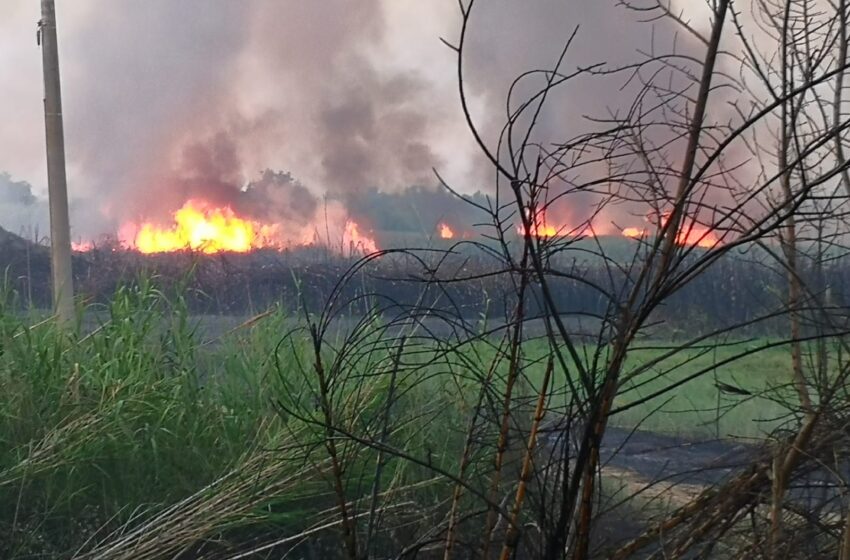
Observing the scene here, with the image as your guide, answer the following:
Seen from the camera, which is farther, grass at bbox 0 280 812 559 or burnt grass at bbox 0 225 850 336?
burnt grass at bbox 0 225 850 336

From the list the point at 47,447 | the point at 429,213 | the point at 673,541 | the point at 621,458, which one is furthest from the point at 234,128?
the point at 673,541

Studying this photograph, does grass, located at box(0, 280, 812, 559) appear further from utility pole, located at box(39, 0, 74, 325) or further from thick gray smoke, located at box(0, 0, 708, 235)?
thick gray smoke, located at box(0, 0, 708, 235)

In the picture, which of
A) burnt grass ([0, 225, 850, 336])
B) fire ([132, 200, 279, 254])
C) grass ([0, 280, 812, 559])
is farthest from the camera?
fire ([132, 200, 279, 254])

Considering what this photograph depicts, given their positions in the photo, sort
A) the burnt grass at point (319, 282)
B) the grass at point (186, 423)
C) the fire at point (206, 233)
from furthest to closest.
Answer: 1. the fire at point (206, 233)
2. the burnt grass at point (319, 282)
3. the grass at point (186, 423)

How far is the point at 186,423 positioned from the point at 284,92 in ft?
2.60

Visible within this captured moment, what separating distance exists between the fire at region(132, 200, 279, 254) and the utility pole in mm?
167

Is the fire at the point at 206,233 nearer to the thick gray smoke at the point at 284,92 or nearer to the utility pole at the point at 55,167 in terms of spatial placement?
the thick gray smoke at the point at 284,92

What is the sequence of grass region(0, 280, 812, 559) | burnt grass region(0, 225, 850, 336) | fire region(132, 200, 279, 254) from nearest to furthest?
grass region(0, 280, 812, 559), burnt grass region(0, 225, 850, 336), fire region(132, 200, 279, 254)

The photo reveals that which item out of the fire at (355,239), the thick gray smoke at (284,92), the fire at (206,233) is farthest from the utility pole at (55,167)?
the fire at (355,239)

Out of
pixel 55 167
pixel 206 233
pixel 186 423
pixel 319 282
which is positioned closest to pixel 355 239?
pixel 319 282

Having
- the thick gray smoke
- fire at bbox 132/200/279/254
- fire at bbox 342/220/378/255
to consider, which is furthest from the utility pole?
fire at bbox 342/220/378/255

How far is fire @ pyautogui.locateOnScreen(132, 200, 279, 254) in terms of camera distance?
2271 mm

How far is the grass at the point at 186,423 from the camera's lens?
1.97 metres

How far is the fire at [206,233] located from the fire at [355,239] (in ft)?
0.56
